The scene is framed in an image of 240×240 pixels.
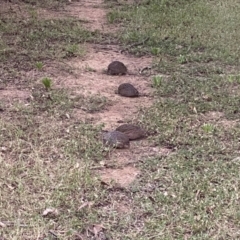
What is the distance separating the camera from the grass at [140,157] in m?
2.80

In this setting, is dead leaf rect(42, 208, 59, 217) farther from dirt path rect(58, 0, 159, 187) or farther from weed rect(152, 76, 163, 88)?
weed rect(152, 76, 163, 88)

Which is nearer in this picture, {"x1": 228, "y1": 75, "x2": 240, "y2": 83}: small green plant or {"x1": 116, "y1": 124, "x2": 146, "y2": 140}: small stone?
{"x1": 116, "y1": 124, "x2": 146, "y2": 140}: small stone

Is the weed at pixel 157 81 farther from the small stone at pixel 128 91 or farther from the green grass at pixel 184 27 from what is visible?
the green grass at pixel 184 27

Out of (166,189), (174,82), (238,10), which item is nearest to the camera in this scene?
(166,189)

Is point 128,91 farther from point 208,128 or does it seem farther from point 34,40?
point 34,40

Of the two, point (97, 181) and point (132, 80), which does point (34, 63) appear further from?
point (97, 181)

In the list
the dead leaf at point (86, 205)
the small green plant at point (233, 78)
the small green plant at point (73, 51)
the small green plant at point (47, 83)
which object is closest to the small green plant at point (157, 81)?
the small green plant at point (233, 78)

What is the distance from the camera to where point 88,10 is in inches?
329

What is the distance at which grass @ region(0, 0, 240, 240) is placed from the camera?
280 centimetres

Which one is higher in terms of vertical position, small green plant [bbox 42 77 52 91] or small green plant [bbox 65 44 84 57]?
small green plant [bbox 42 77 52 91]

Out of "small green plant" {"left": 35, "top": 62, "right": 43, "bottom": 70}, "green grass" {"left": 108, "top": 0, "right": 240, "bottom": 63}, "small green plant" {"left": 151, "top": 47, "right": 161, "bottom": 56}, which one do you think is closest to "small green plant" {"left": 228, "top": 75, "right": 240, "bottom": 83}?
"green grass" {"left": 108, "top": 0, "right": 240, "bottom": 63}

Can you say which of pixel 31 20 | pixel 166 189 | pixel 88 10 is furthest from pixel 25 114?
pixel 88 10

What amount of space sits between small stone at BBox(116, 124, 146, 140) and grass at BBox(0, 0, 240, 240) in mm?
105

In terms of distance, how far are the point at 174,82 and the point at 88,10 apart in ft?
12.3
